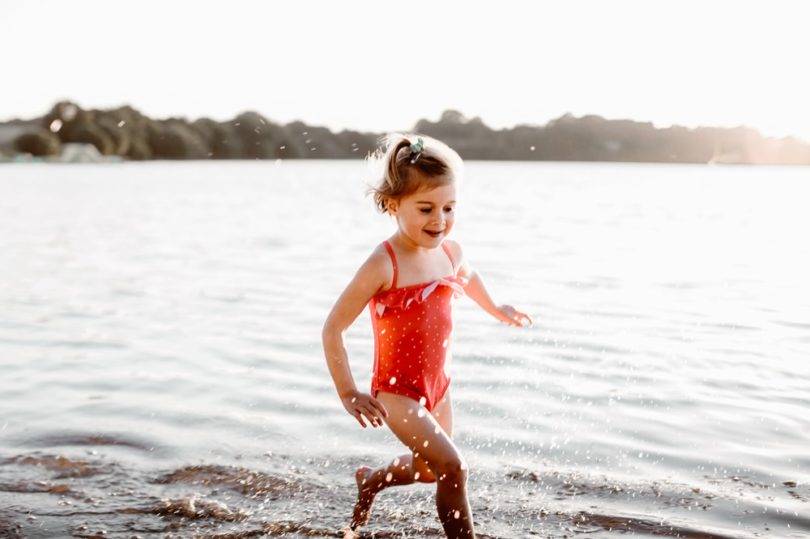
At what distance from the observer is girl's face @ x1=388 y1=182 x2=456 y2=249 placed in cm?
411

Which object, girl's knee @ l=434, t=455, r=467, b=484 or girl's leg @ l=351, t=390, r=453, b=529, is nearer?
girl's knee @ l=434, t=455, r=467, b=484

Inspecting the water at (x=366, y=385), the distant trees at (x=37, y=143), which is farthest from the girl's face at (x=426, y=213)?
→ the distant trees at (x=37, y=143)

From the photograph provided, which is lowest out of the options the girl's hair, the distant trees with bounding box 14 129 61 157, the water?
the water

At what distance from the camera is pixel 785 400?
6648mm

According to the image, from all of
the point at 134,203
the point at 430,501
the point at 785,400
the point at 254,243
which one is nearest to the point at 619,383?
the point at 785,400

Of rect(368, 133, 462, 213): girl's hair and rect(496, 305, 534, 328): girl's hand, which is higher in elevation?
rect(368, 133, 462, 213): girl's hair

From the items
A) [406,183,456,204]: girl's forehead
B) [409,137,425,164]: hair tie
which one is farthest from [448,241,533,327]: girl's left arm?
[409,137,425,164]: hair tie

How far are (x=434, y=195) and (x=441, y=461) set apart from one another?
1.14 meters

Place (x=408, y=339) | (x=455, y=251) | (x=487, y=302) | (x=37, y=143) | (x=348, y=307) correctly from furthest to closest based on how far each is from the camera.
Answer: (x=37, y=143), (x=487, y=302), (x=455, y=251), (x=408, y=339), (x=348, y=307)

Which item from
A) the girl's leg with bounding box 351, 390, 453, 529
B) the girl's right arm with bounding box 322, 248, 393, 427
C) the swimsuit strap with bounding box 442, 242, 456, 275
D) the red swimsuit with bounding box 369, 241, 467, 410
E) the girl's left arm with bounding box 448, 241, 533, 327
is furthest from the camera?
the girl's left arm with bounding box 448, 241, 533, 327

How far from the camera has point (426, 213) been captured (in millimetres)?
4129

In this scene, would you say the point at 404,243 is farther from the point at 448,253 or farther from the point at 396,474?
the point at 396,474

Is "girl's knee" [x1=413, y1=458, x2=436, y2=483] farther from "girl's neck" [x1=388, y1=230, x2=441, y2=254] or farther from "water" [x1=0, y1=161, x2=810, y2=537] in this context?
"girl's neck" [x1=388, y1=230, x2=441, y2=254]

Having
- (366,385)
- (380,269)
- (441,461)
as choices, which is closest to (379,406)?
(441,461)
